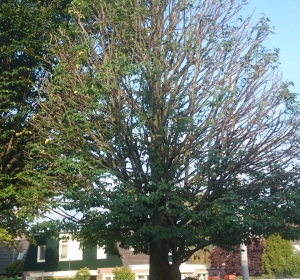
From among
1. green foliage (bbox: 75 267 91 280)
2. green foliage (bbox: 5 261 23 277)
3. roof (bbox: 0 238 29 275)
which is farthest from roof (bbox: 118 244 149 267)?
roof (bbox: 0 238 29 275)

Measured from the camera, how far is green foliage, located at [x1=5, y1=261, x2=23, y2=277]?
113ft

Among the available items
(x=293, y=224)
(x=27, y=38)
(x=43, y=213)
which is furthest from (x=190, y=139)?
(x=27, y=38)

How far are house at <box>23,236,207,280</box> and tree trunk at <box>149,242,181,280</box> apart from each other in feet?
61.8

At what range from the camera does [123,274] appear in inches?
1224

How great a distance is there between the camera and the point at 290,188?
1339cm

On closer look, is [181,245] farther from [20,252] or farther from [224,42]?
[20,252]

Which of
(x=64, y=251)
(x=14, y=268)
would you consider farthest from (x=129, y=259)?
(x=14, y=268)

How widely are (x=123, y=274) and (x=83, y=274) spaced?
8.96 ft

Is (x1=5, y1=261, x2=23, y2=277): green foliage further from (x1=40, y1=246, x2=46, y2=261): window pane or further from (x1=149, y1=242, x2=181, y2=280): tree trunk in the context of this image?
(x1=149, y1=242, x2=181, y2=280): tree trunk

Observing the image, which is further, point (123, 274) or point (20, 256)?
point (20, 256)

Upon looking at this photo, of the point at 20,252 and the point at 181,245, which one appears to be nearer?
the point at 181,245

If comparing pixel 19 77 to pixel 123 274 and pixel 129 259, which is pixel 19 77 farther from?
pixel 129 259

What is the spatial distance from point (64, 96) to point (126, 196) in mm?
3988

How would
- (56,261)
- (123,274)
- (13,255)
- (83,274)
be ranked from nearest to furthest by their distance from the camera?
(123,274)
(83,274)
(56,261)
(13,255)
